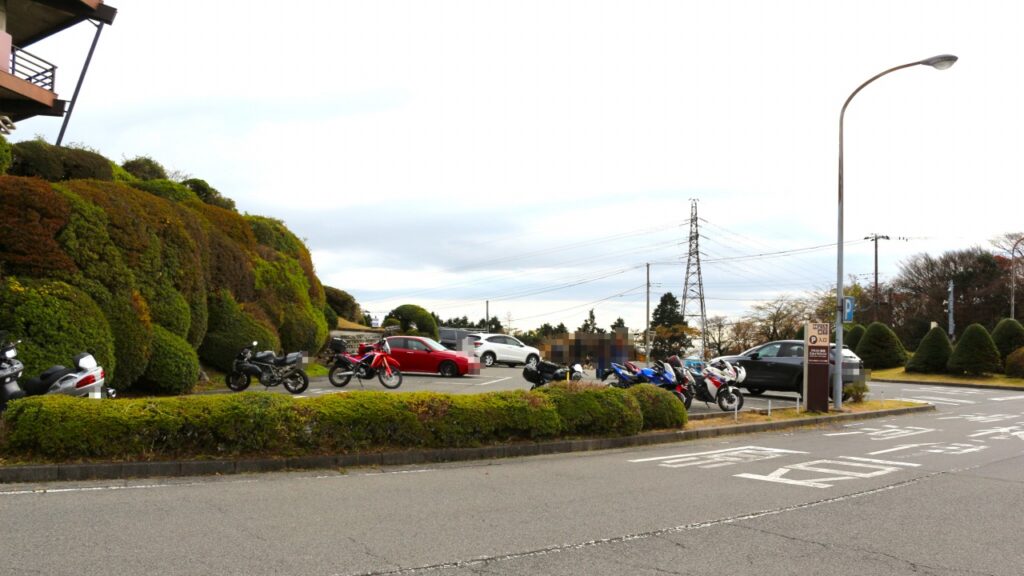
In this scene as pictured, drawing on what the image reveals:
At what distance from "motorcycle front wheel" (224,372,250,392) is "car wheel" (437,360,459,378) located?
8.18 m

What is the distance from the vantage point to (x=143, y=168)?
30.9 meters

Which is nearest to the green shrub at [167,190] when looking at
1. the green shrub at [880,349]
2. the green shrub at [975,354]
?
the green shrub at [975,354]

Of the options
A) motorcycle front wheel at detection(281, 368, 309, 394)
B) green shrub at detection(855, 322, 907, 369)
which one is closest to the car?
motorcycle front wheel at detection(281, 368, 309, 394)

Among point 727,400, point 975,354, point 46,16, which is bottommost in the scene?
point 727,400

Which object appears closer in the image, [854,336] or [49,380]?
[49,380]

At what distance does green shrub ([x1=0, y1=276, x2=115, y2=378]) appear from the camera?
459 inches

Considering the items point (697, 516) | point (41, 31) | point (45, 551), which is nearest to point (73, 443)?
point (45, 551)

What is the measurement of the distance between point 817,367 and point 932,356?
2434 centimetres

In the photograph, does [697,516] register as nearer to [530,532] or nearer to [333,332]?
[530,532]

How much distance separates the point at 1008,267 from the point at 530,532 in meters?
62.9

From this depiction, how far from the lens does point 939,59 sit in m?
15.6

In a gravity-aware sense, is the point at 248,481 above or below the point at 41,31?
below

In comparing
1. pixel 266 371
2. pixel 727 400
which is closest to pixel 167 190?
pixel 266 371

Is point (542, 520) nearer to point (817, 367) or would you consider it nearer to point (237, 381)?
point (817, 367)
